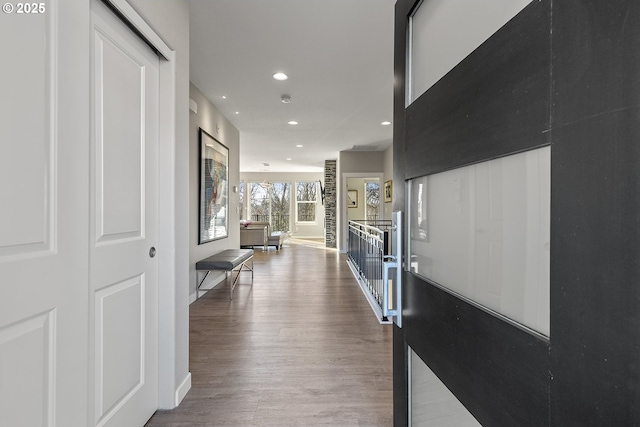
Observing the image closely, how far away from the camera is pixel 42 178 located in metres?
1.06

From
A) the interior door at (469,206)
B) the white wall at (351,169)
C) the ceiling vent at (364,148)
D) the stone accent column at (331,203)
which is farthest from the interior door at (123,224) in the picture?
the stone accent column at (331,203)

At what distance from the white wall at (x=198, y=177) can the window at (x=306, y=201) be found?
676cm

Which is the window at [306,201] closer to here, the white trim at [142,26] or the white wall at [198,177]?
the white wall at [198,177]

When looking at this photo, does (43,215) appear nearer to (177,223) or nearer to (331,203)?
(177,223)

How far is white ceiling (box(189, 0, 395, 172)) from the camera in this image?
8.10 feet

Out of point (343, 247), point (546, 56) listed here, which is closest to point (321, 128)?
point (343, 247)

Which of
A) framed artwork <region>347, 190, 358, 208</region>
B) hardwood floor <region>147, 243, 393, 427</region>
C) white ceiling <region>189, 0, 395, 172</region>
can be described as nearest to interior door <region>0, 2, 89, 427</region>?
hardwood floor <region>147, 243, 393, 427</region>

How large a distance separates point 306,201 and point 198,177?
8.85 metres

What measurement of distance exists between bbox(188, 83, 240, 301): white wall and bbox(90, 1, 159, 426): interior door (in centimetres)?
218

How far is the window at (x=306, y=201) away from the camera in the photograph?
1288 centimetres

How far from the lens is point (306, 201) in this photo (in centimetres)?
1291

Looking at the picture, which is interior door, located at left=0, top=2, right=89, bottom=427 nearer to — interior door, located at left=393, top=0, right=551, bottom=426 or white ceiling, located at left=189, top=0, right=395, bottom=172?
interior door, located at left=393, top=0, right=551, bottom=426

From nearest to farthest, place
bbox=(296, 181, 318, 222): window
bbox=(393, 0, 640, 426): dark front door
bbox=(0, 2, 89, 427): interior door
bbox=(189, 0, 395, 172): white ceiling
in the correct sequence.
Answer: bbox=(393, 0, 640, 426): dark front door
bbox=(0, 2, 89, 427): interior door
bbox=(189, 0, 395, 172): white ceiling
bbox=(296, 181, 318, 222): window

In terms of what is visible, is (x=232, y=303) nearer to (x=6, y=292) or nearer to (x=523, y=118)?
(x=6, y=292)
